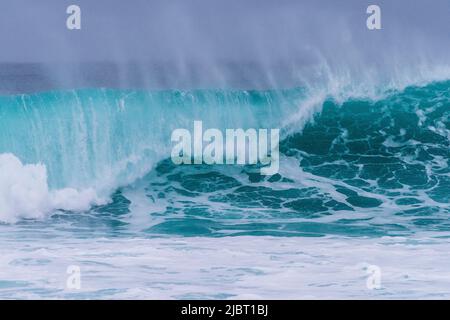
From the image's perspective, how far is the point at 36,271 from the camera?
6.06 metres

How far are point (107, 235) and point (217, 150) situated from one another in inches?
45.6

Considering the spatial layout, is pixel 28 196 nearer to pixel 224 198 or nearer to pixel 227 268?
pixel 224 198

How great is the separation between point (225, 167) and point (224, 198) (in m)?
0.33

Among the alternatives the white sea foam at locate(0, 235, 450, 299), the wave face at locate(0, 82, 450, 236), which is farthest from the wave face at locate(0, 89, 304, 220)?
the white sea foam at locate(0, 235, 450, 299)

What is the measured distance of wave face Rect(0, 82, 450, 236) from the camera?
21.8 feet

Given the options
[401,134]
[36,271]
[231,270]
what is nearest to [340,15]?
[401,134]

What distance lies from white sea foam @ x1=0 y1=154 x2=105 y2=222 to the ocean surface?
0.04ft

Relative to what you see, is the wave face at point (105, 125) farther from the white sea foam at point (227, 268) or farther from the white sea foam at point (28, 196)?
the white sea foam at point (227, 268)

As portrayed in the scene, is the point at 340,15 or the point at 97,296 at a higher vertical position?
the point at 340,15

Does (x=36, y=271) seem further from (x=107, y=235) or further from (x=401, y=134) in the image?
(x=401, y=134)

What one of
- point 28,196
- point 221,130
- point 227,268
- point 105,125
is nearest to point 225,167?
point 221,130

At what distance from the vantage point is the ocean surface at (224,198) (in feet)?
19.7

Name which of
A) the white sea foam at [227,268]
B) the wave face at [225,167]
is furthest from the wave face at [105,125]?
the white sea foam at [227,268]
